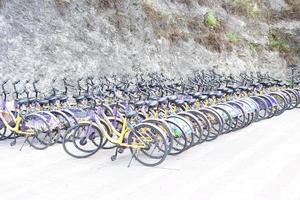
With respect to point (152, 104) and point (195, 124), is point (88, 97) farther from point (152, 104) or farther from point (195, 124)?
point (195, 124)

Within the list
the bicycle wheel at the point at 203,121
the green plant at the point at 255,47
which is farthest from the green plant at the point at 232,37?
the bicycle wheel at the point at 203,121

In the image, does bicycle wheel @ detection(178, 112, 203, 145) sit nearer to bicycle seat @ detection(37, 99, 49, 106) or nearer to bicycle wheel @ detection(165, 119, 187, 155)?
bicycle wheel @ detection(165, 119, 187, 155)

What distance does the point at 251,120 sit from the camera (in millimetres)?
9414

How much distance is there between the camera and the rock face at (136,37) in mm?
12414

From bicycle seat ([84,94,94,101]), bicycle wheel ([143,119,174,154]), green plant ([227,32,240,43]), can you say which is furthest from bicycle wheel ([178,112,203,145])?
green plant ([227,32,240,43])

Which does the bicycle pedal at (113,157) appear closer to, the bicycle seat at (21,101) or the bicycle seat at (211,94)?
the bicycle seat at (21,101)

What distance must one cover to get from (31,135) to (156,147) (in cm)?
214

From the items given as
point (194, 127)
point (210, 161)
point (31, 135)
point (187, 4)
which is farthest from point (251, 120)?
point (187, 4)

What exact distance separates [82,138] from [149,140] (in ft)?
3.43

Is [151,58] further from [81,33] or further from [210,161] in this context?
[210,161]

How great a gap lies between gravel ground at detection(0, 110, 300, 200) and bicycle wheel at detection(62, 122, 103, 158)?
124 millimetres

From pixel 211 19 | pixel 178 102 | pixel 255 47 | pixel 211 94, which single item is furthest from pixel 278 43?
pixel 178 102

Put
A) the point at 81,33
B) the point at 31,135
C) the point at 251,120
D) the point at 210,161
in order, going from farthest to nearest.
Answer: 1. the point at 81,33
2. the point at 251,120
3. the point at 31,135
4. the point at 210,161

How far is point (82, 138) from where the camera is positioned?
6.57 m
